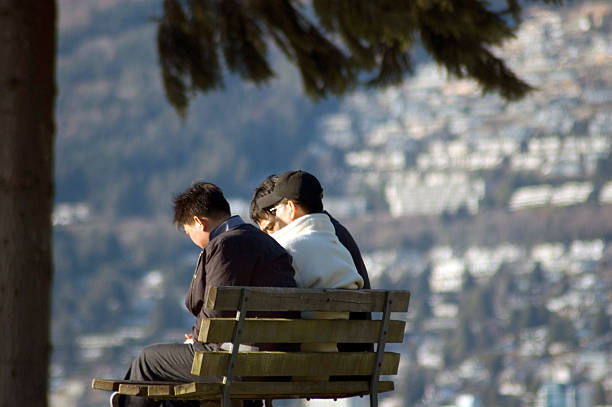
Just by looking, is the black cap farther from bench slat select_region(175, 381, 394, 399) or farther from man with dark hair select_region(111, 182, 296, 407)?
bench slat select_region(175, 381, 394, 399)

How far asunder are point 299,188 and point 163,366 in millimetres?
726

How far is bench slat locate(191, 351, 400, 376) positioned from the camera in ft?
11.5

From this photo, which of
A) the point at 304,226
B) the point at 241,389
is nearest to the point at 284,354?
the point at 241,389

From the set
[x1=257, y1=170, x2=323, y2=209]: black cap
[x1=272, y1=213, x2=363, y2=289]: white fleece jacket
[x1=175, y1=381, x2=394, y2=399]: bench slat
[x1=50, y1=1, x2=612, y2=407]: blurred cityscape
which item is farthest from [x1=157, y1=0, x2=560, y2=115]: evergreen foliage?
[x1=50, y1=1, x2=612, y2=407]: blurred cityscape

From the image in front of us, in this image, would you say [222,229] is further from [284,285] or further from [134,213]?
[134,213]

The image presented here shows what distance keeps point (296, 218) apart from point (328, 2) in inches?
30.6

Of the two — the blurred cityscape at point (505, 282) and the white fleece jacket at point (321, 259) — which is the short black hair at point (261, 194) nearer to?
the white fleece jacket at point (321, 259)

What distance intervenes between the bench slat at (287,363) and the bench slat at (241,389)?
34 millimetres

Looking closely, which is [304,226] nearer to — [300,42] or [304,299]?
[304,299]

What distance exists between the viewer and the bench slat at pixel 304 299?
3.46 metres

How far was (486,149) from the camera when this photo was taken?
19938cm

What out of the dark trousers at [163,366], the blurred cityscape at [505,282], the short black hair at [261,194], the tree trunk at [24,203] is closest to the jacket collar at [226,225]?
the short black hair at [261,194]

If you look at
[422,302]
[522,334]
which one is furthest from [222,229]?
[422,302]

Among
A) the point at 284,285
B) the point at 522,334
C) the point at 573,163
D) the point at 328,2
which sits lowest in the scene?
the point at 284,285
